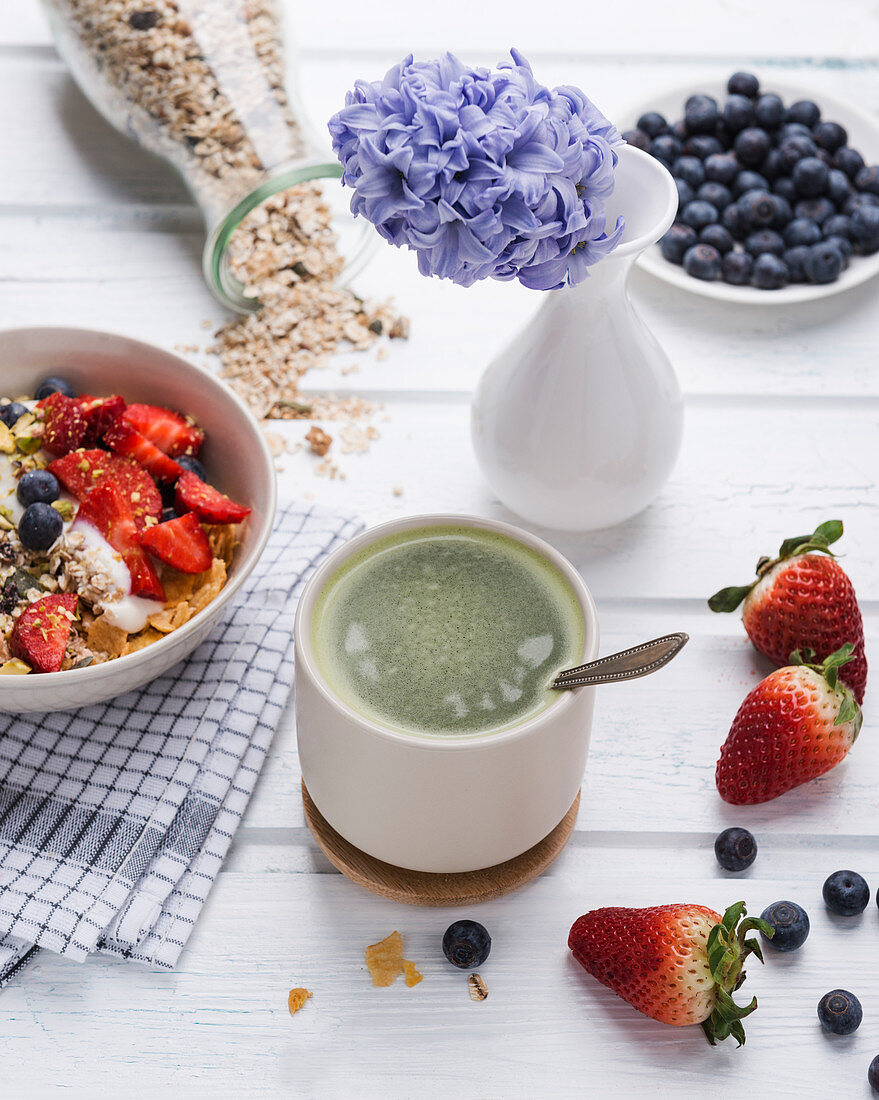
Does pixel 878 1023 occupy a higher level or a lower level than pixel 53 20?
lower

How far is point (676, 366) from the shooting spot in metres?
1.29

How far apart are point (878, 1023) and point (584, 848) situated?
23cm

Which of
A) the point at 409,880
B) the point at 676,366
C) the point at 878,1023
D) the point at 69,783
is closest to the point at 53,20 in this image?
the point at 676,366

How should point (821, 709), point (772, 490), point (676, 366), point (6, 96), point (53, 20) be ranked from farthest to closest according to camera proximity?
1. point (6, 96)
2. point (53, 20)
3. point (676, 366)
4. point (772, 490)
5. point (821, 709)

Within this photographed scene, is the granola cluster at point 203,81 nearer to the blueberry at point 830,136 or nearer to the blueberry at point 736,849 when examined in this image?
the blueberry at point 830,136

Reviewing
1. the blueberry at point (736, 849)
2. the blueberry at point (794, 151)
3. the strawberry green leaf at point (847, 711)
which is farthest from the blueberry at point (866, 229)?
the blueberry at point (736, 849)

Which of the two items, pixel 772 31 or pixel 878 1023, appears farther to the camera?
pixel 772 31

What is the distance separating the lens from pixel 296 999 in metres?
0.79

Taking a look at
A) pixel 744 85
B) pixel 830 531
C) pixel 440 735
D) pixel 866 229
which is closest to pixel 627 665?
pixel 440 735

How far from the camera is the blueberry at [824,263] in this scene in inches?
52.2

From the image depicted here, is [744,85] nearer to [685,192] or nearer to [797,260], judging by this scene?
[685,192]

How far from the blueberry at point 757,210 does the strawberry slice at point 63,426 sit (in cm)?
85

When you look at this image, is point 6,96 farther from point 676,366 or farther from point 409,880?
point 409,880

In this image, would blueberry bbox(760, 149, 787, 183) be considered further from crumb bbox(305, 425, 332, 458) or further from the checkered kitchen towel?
the checkered kitchen towel
